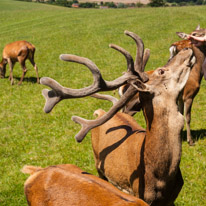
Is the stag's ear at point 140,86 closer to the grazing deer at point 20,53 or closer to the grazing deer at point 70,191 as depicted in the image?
the grazing deer at point 70,191

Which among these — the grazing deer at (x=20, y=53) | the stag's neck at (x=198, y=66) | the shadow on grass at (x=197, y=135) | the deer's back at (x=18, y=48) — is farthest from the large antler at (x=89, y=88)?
the deer's back at (x=18, y=48)

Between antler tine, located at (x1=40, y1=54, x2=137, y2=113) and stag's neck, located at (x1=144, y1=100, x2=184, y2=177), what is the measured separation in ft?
1.77

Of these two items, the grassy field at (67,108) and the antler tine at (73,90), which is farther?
the grassy field at (67,108)

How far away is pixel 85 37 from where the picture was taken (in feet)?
75.8

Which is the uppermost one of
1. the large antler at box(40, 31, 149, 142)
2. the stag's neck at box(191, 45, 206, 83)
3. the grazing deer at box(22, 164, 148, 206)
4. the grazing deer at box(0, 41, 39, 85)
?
the large antler at box(40, 31, 149, 142)

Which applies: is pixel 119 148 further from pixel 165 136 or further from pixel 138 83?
pixel 138 83

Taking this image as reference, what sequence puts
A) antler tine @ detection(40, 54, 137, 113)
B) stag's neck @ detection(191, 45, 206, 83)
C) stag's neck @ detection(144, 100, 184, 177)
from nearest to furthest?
stag's neck @ detection(144, 100, 184, 177) < antler tine @ detection(40, 54, 137, 113) < stag's neck @ detection(191, 45, 206, 83)

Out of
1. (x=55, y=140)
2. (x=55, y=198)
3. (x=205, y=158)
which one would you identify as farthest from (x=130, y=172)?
(x=55, y=140)

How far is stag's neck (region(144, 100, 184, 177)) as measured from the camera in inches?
130

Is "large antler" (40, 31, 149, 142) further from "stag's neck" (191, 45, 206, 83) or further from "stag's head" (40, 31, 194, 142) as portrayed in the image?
"stag's neck" (191, 45, 206, 83)

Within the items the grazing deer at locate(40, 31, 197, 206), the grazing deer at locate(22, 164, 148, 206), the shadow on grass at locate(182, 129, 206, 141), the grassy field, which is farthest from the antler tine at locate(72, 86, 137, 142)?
the shadow on grass at locate(182, 129, 206, 141)

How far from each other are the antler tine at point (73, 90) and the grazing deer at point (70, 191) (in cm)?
80

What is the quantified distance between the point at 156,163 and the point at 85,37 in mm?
20593

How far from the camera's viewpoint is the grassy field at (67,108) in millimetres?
5959
